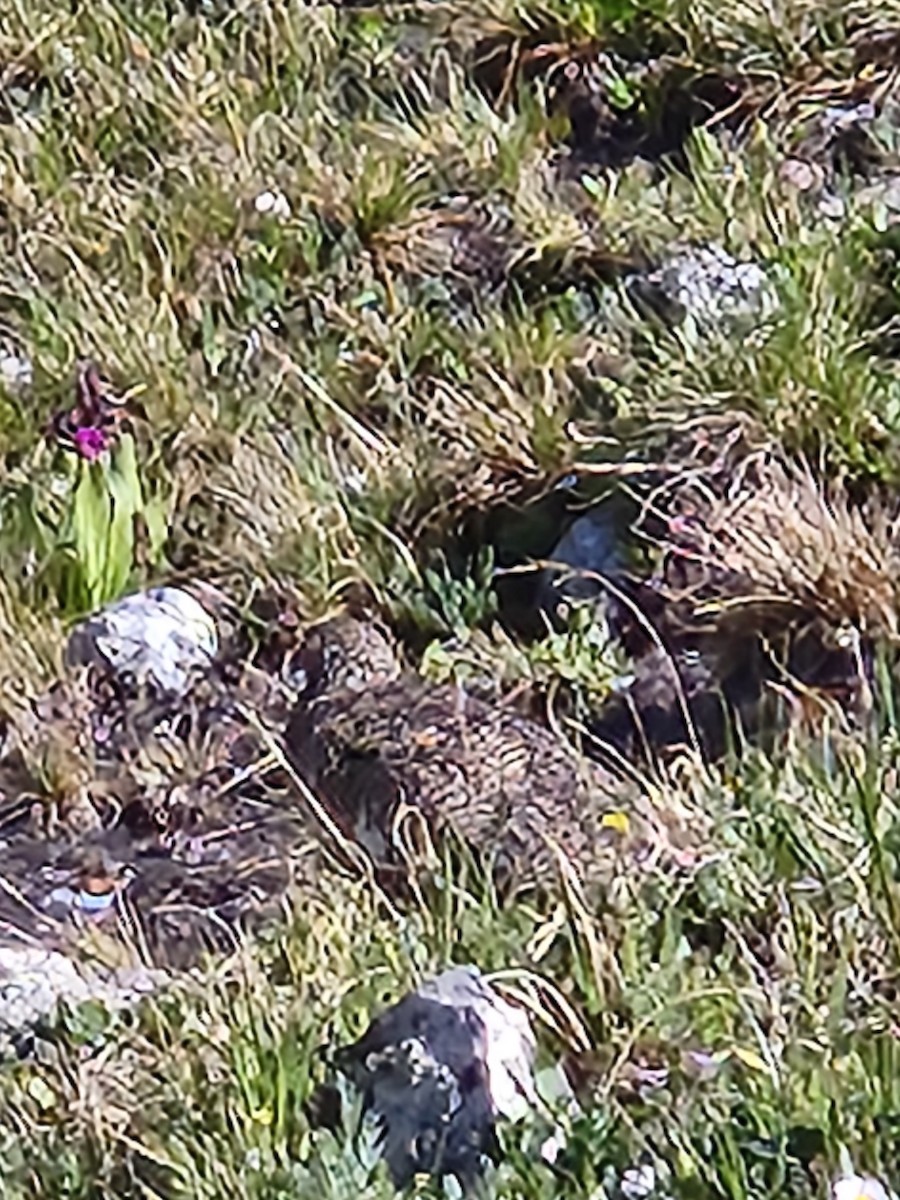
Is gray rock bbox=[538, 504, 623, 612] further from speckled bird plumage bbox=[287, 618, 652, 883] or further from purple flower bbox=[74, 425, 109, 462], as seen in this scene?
purple flower bbox=[74, 425, 109, 462]

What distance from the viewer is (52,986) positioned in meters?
3.47

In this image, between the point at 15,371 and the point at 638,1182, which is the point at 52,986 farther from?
the point at 15,371

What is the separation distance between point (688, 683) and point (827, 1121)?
115 cm

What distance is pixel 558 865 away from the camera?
3434mm

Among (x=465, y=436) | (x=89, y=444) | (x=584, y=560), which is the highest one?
(x=89, y=444)

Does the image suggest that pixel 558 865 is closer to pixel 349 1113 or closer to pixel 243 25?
pixel 349 1113

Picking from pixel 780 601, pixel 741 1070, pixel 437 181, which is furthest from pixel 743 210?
pixel 741 1070

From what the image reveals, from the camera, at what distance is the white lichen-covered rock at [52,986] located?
3.41 metres

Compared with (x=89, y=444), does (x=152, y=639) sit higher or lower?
lower

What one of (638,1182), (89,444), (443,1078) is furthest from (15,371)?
(638,1182)

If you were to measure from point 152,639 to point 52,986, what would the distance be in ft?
2.80

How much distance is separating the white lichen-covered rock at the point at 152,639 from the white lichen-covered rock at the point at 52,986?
27.2 inches

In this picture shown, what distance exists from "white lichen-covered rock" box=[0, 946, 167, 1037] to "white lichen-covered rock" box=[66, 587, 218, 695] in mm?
692

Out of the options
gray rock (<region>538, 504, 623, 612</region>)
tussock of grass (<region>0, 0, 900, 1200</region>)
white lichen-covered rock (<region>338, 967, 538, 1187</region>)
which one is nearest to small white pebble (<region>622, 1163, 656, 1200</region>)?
tussock of grass (<region>0, 0, 900, 1200</region>)
